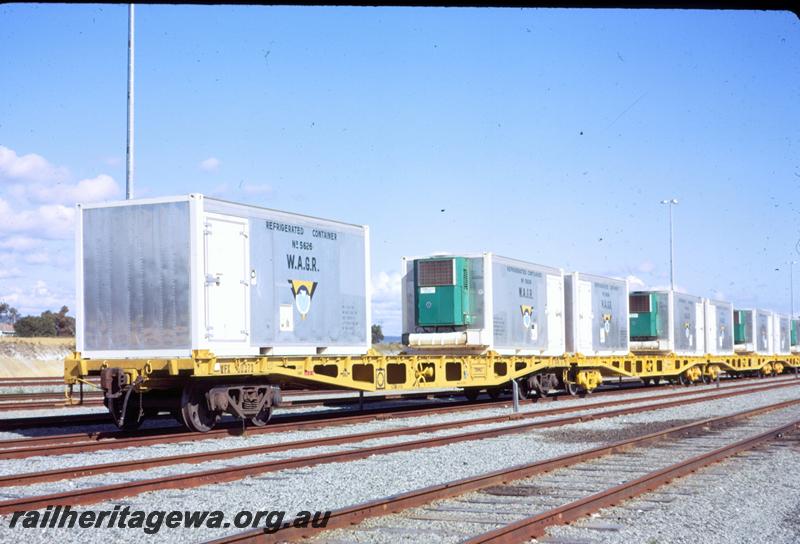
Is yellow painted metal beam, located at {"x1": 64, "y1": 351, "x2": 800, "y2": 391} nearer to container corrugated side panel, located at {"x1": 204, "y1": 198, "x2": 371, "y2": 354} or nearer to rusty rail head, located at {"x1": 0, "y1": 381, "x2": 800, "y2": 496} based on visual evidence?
container corrugated side panel, located at {"x1": 204, "y1": 198, "x2": 371, "y2": 354}

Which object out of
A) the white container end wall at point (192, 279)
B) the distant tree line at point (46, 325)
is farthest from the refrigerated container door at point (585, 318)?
the distant tree line at point (46, 325)

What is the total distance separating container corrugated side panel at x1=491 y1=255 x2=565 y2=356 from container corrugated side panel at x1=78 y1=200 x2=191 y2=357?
9.43m

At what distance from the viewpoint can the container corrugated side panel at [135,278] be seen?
13.9 metres

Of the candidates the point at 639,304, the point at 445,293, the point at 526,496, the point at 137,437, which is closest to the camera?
the point at 526,496

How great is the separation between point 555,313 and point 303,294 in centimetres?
1120

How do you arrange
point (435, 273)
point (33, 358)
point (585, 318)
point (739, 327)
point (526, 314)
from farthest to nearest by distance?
point (33, 358)
point (739, 327)
point (585, 318)
point (526, 314)
point (435, 273)

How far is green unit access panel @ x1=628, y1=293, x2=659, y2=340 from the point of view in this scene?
3212 cm

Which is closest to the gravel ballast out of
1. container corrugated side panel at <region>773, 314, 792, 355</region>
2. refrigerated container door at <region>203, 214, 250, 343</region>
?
refrigerated container door at <region>203, 214, 250, 343</region>

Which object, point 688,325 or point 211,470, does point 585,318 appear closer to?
point 688,325

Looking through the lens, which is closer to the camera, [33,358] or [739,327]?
[739,327]

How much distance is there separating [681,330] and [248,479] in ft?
89.6

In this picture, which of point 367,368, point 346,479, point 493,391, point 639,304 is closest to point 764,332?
point 639,304

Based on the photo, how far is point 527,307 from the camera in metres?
23.3

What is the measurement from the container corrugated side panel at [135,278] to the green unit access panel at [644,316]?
22.2 meters
